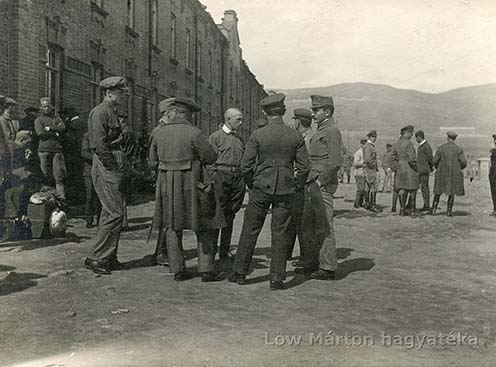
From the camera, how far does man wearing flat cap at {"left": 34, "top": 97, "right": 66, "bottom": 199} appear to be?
9953 mm

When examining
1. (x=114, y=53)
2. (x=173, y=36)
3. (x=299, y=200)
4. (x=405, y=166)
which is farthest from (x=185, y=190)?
(x=173, y=36)

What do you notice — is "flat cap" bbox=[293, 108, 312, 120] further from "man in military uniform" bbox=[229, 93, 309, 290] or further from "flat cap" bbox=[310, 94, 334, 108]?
"man in military uniform" bbox=[229, 93, 309, 290]

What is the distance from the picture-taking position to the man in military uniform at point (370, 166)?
1504cm

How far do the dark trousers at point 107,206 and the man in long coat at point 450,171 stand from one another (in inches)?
382

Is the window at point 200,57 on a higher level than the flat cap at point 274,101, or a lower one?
higher

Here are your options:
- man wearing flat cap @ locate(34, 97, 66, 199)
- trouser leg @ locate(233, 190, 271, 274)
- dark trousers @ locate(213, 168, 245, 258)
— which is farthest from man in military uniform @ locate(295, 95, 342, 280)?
man wearing flat cap @ locate(34, 97, 66, 199)

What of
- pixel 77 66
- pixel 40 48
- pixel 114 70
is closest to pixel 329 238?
pixel 40 48

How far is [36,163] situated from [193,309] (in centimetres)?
624

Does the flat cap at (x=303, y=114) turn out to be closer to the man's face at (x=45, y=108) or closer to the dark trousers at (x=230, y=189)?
the dark trousers at (x=230, y=189)

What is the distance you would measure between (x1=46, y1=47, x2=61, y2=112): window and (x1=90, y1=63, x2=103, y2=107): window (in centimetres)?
197

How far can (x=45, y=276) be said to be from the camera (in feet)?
20.5

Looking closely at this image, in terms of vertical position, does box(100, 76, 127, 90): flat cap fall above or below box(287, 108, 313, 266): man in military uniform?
above

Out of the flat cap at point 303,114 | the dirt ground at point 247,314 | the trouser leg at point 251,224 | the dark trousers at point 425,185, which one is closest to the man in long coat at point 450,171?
the dark trousers at point 425,185

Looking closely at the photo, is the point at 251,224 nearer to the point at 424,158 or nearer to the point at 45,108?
the point at 45,108
